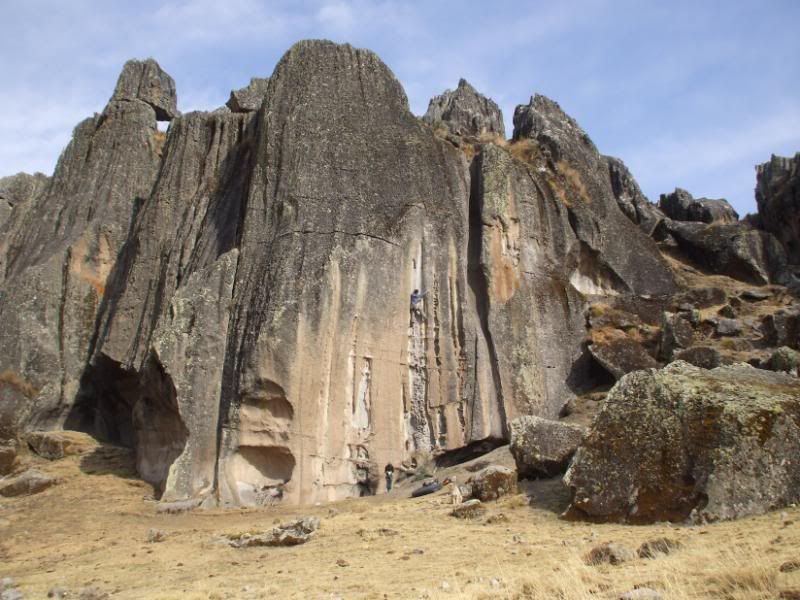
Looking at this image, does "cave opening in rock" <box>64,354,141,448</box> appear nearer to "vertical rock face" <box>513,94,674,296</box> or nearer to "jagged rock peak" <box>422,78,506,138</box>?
"vertical rock face" <box>513,94,674,296</box>

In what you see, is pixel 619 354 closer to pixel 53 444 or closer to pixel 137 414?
pixel 137 414

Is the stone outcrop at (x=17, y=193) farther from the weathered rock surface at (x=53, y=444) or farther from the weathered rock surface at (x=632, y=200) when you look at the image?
the weathered rock surface at (x=632, y=200)

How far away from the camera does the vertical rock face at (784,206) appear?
110ft

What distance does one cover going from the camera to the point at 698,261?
32.9 meters

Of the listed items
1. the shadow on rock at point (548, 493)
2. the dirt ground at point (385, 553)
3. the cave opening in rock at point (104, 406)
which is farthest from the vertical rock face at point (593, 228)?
the cave opening in rock at point (104, 406)

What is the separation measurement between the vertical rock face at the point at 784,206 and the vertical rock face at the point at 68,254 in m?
24.3

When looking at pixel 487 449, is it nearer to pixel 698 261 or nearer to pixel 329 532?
pixel 329 532

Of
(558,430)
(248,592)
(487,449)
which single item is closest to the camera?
(248,592)

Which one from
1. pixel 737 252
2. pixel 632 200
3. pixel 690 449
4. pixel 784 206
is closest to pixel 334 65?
pixel 690 449

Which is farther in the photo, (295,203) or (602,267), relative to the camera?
(602,267)

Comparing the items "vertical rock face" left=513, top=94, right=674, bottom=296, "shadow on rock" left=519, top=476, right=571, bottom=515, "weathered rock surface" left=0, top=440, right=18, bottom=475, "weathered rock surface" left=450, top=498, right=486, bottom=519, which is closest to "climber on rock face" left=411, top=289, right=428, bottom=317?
"shadow on rock" left=519, top=476, right=571, bottom=515

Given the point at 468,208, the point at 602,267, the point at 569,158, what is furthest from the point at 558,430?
the point at 569,158

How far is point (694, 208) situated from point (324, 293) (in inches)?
1000

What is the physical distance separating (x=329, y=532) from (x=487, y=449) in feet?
23.5
